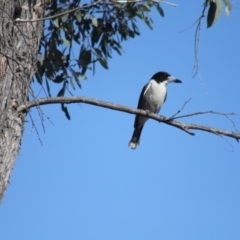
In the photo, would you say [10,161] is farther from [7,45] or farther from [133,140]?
[133,140]

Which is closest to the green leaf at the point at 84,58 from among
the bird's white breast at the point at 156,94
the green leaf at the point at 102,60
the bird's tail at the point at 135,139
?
the green leaf at the point at 102,60

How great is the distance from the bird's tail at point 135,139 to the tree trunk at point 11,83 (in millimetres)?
4459

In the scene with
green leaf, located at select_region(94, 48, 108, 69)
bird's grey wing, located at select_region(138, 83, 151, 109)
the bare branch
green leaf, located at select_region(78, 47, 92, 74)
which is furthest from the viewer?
bird's grey wing, located at select_region(138, 83, 151, 109)

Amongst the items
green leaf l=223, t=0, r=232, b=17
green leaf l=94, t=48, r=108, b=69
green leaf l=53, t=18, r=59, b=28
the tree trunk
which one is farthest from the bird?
the tree trunk

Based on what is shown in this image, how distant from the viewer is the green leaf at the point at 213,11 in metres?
3.65

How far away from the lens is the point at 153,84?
25.7ft

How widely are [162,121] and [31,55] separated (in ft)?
2.69

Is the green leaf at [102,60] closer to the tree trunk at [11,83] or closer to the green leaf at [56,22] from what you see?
the green leaf at [56,22]

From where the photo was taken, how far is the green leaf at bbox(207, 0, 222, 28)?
12.0ft

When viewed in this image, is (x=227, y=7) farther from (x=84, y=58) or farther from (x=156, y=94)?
(x=156, y=94)

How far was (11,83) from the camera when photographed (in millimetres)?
3184

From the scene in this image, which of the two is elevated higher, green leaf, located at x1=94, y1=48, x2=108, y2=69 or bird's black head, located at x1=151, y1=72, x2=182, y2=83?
bird's black head, located at x1=151, y1=72, x2=182, y2=83

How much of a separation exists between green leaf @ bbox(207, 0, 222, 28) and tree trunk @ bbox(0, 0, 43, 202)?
3.45ft

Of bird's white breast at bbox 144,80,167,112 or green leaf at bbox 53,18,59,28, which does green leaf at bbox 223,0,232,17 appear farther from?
bird's white breast at bbox 144,80,167,112
